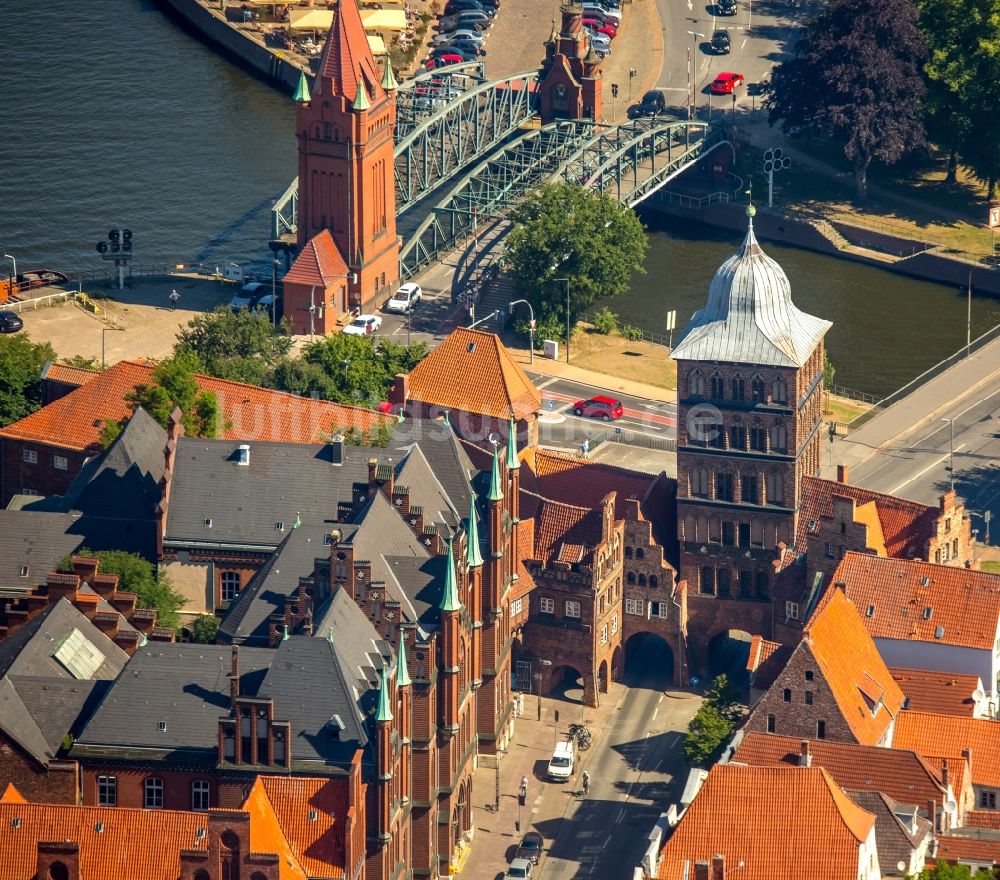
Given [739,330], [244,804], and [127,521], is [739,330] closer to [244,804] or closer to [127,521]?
[127,521]

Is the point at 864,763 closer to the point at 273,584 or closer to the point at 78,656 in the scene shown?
the point at 273,584

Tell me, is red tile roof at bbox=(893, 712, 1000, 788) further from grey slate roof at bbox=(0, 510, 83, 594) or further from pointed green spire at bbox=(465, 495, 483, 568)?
grey slate roof at bbox=(0, 510, 83, 594)

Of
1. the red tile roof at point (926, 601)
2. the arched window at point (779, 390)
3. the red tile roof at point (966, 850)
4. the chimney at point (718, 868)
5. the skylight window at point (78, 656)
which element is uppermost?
the arched window at point (779, 390)

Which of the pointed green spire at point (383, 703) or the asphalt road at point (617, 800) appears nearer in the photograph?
the pointed green spire at point (383, 703)

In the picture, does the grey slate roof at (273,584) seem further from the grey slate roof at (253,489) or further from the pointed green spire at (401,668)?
the pointed green spire at (401,668)

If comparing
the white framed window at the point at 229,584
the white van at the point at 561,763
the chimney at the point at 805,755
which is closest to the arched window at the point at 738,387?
the white van at the point at 561,763

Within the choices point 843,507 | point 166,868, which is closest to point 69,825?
point 166,868

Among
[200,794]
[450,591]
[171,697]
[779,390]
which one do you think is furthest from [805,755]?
[171,697]
